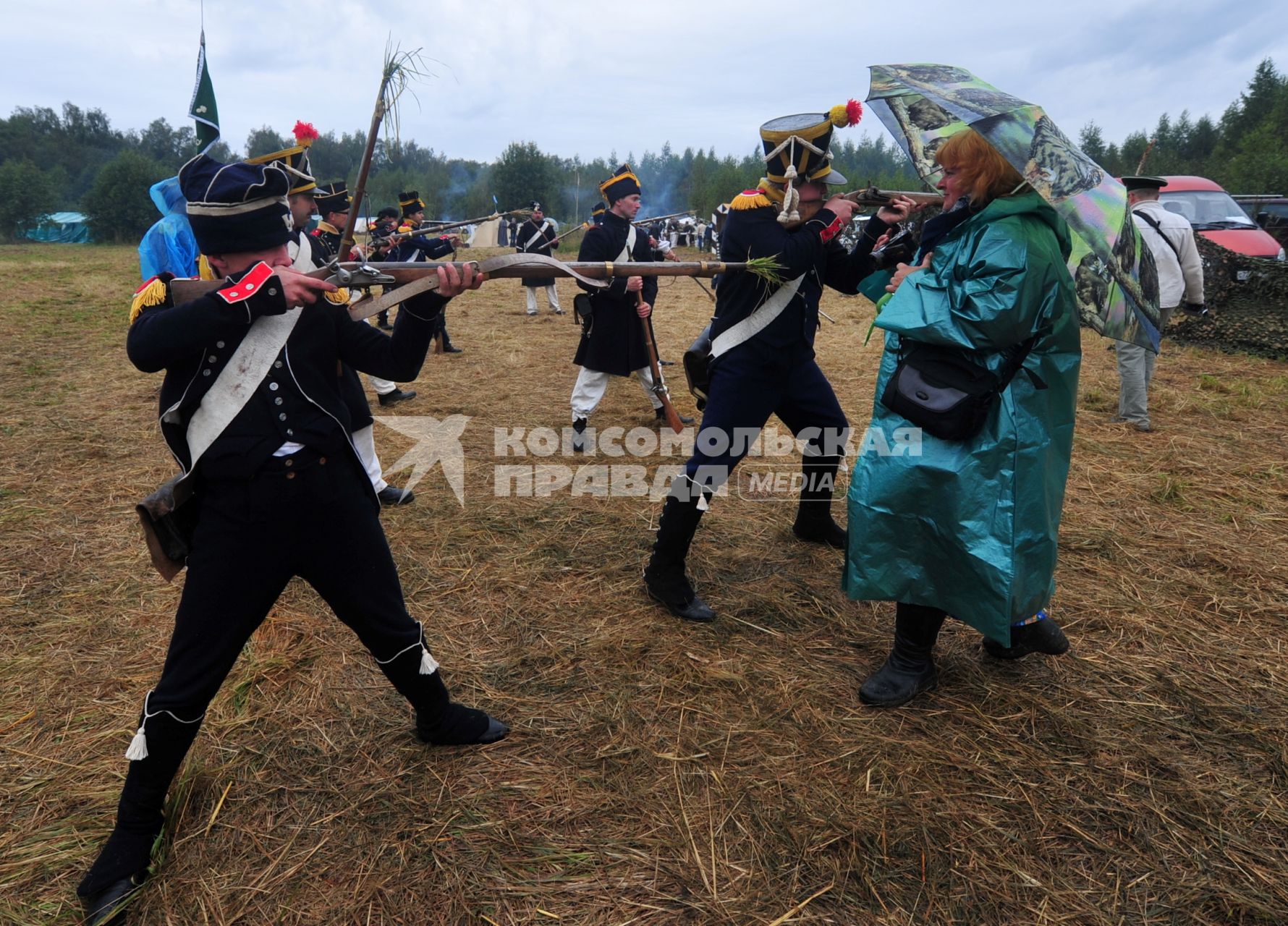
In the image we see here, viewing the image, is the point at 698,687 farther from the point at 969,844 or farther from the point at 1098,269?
the point at 1098,269

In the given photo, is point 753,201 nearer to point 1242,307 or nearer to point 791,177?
point 791,177

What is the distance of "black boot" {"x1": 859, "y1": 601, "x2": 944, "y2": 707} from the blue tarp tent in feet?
178

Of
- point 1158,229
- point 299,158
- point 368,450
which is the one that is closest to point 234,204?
point 299,158

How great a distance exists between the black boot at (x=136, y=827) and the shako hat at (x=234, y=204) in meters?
1.34

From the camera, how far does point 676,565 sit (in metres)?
3.73

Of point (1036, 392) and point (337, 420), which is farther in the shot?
point (1036, 392)

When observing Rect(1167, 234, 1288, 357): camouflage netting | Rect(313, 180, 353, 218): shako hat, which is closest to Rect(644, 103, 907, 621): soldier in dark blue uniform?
Rect(313, 180, 353, 218): shako hat

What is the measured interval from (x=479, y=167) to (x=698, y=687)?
86880 millimetres

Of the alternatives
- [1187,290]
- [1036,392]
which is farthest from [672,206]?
[1036,392]

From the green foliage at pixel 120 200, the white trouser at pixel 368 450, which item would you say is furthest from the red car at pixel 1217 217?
the green foliage at pixel 120 200

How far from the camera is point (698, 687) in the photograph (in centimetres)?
319

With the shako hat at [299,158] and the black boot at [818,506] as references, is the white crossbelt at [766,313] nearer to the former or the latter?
the black boot at [818,506]

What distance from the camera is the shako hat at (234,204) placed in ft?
6.58
